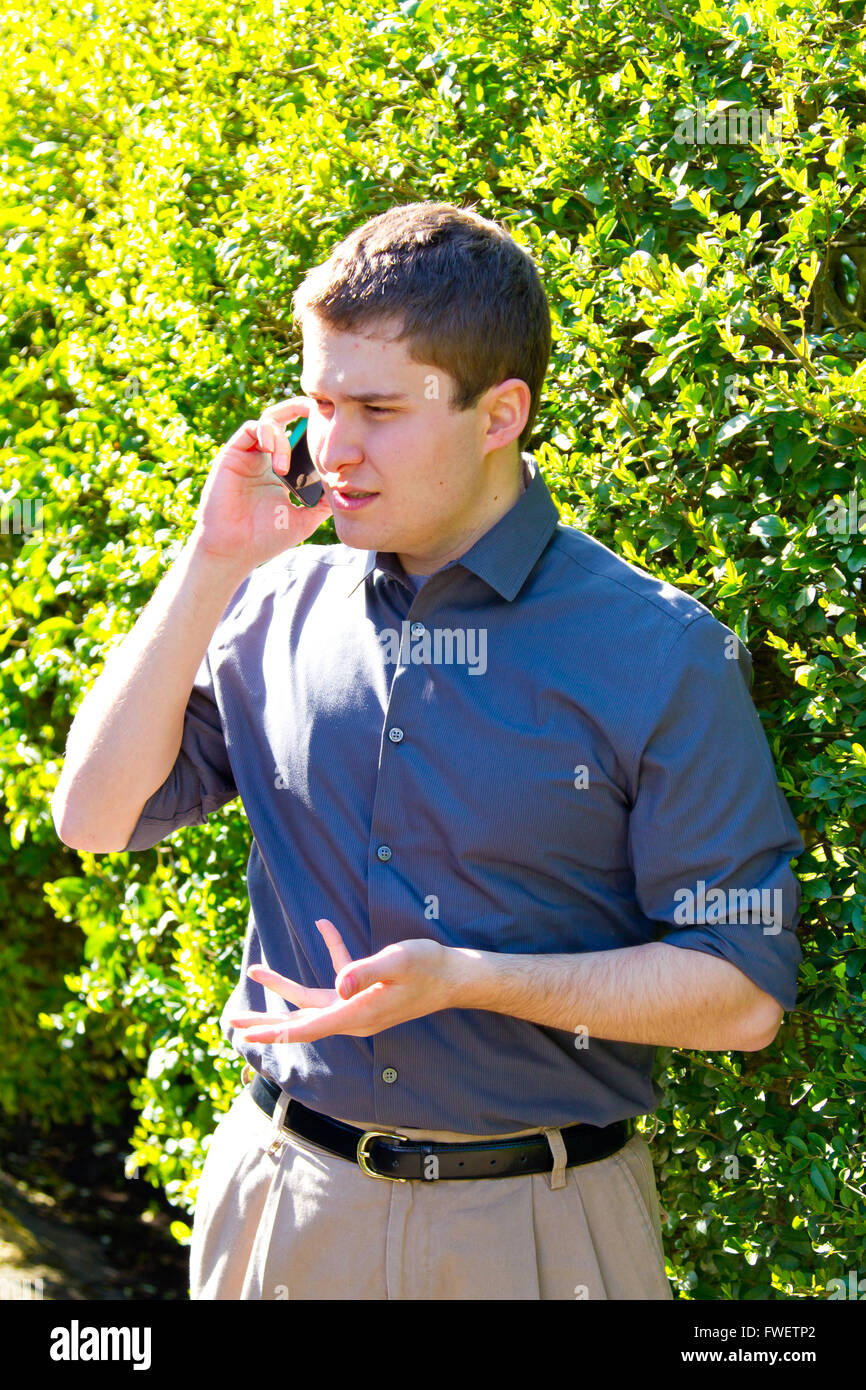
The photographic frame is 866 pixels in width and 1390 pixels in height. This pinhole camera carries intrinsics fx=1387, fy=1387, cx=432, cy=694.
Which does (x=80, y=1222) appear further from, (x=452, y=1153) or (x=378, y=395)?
(x=378, y=395)

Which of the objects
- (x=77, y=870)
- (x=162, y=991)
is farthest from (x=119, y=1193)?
(x=162, y=991)

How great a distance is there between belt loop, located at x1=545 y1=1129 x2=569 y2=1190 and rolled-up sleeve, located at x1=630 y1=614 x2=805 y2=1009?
1.13 ft

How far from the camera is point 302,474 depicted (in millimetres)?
2248

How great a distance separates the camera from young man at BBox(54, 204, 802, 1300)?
1.90 metres

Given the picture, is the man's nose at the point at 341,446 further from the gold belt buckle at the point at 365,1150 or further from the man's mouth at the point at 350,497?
the gold belt buckle at the point at 365,1150

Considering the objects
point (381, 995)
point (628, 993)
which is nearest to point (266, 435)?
point (381, 995)

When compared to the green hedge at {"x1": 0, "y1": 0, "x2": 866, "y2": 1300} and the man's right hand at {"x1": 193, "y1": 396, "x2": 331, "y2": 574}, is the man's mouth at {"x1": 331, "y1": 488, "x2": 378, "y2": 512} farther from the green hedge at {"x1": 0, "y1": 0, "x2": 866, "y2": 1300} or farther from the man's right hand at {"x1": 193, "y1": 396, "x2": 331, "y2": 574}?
the green hedge at {"x1": 0, "y1": 0, "x2": 866, "y2": 1300}

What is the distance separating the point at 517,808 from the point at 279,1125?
0.64 m

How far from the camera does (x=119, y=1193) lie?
546cm

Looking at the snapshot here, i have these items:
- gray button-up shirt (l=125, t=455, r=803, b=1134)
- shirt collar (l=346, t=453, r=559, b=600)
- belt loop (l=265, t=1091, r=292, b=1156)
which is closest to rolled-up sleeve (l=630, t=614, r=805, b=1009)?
gray button-up shirt (l=125, t=455, r=803, b=1134)

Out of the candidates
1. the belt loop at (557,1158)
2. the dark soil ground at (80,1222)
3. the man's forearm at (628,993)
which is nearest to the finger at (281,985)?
the man's forearm at (628,993)

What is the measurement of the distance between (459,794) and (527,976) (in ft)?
0.93

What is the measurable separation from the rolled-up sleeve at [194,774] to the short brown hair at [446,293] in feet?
2.06
